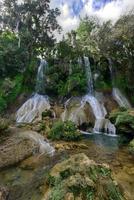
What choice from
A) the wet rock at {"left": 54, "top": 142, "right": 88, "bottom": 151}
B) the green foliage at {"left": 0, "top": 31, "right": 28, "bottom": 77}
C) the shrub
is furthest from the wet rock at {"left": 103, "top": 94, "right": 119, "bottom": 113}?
the shrub

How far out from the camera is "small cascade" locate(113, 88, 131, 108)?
24139 mm

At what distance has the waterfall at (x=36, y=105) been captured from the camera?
21.5 metres

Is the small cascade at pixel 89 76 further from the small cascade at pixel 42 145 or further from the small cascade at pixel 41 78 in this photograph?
the small cascade at pixel 42 145

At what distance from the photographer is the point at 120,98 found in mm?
24797

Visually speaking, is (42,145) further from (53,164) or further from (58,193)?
(58,193)

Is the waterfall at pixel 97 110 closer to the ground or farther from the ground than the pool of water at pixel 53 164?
farther from the ground

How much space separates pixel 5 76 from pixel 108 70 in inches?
415

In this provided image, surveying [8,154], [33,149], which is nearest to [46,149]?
[33,149]

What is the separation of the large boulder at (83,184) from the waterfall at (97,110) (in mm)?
11588

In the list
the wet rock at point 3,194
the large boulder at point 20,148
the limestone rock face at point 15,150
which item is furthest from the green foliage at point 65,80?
the wet rock at point 3,194

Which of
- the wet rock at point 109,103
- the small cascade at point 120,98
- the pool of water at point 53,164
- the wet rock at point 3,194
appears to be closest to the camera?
the wet rock at point 3,194

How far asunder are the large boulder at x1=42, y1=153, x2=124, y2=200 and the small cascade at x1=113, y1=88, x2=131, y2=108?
17.5 m

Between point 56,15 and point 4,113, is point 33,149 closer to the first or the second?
point 4,113

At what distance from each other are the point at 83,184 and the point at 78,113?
14.1m
